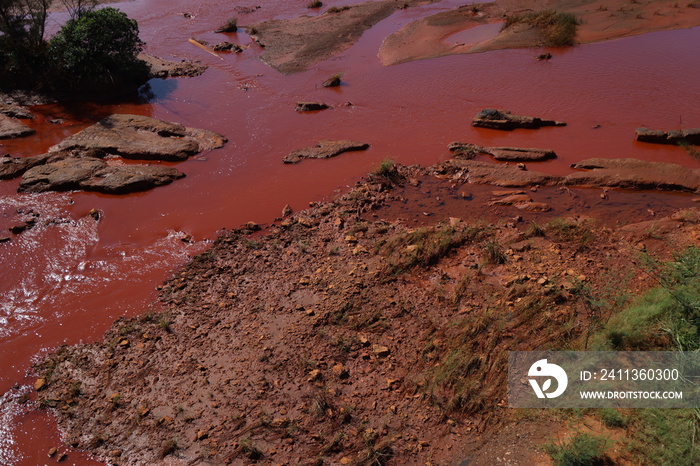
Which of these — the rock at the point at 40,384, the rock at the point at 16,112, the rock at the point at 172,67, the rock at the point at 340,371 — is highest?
the rock at the point at 172,67

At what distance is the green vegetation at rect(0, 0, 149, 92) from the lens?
1298 cm

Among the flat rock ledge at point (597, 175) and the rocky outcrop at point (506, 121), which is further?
the rocky outcrop at point (506, 121)

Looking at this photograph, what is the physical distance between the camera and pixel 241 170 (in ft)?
33.5

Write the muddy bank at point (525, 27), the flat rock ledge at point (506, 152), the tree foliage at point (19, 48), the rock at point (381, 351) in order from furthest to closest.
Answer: the muddy bank at point (525, 27) < the tree foliage at point (19, 48) < the flat rock ledge at point (506, 152) < the rock at point (381, 351)

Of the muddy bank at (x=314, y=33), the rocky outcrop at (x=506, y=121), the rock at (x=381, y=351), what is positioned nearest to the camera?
the rock at (x=381, y=351)

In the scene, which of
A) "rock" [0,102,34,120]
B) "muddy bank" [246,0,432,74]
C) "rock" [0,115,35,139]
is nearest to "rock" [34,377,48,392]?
"rock" [0,115,35,139]

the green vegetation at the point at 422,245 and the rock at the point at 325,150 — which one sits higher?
the rock at the point at 325,150

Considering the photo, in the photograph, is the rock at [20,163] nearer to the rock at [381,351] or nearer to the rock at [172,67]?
the rock at [172,67]

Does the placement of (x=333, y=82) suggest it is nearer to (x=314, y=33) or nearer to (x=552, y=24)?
(x=314, y=33)

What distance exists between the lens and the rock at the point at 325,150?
1040 cm

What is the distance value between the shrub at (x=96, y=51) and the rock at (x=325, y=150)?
6985mm

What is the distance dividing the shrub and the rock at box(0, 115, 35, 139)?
210cm

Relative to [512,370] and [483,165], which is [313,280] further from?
[483,165]

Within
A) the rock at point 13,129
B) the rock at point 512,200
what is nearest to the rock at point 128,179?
the rock at point 13,129
